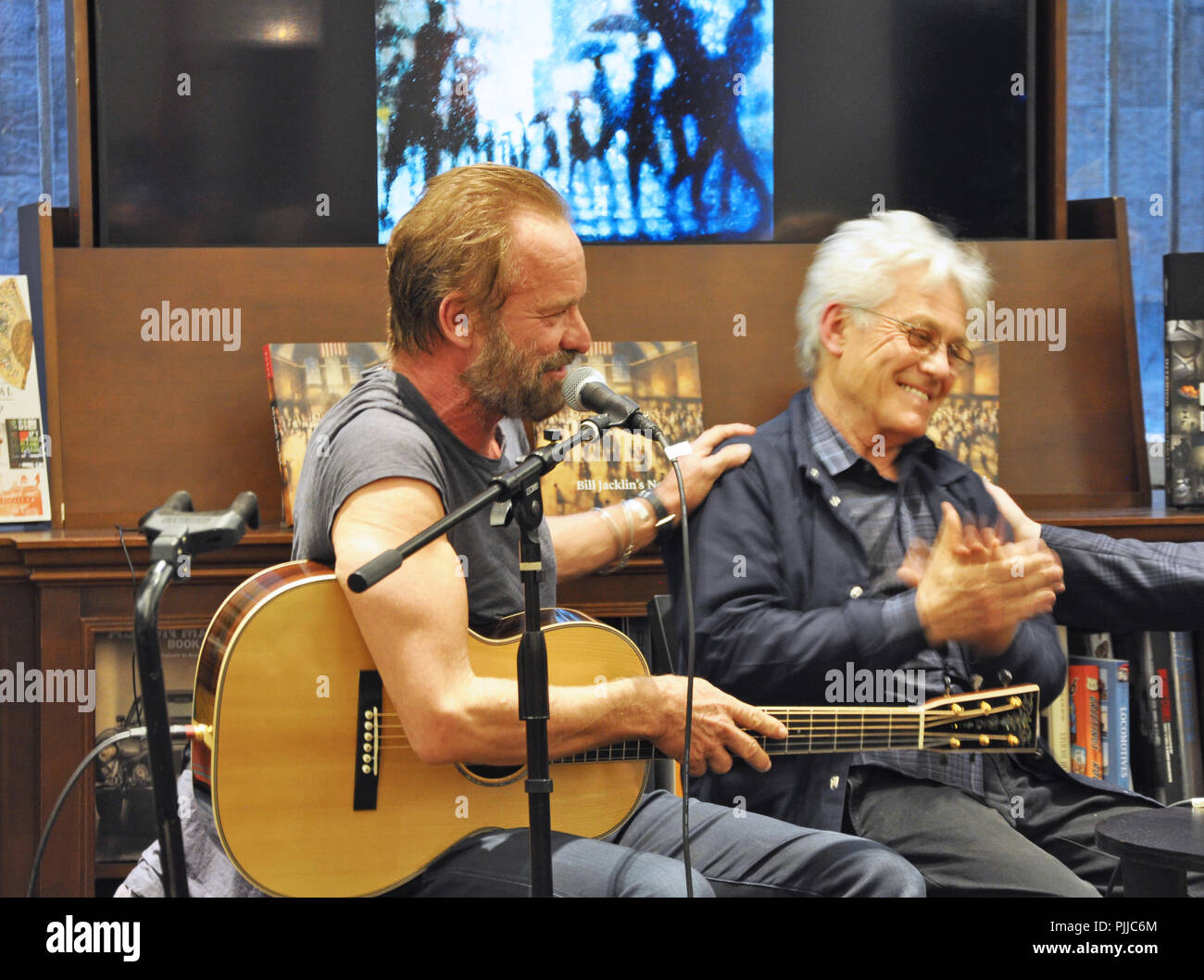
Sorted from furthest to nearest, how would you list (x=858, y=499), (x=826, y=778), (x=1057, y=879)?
1. (x=858, y=499)
2. (x=826, y=778)
3. (x=1057, y=879)

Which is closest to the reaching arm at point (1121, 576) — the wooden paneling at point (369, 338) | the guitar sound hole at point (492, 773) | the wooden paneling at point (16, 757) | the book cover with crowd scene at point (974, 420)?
the book cover with crowd scene at point (974, 420)

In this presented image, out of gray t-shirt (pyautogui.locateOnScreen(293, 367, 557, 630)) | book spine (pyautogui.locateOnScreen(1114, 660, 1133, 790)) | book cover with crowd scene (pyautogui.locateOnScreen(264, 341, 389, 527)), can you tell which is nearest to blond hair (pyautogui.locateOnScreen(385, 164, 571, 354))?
gray t-shirt (pyautogui.locateOnScreen(293, 367, 557, 630))

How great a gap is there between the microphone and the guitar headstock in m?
0.77

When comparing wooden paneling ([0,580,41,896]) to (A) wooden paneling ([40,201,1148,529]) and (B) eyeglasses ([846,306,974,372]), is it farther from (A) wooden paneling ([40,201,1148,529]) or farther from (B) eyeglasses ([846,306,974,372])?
(B) eyeglasses ([846,306,974,372])

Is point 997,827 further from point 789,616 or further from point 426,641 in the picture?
point 426,641

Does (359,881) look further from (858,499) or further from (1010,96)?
(1010,96)

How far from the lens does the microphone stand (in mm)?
1753

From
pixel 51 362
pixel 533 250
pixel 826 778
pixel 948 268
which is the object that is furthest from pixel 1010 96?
pixel 51 362

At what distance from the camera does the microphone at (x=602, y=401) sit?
1.75 meters

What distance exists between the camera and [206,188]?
2879mm

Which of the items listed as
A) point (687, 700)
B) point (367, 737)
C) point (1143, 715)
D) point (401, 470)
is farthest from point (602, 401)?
point (1143, 715)

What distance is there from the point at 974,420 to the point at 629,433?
791 mm

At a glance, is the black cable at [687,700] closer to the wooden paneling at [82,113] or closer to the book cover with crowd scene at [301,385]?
the book cover with crowd scene at [301,385]
